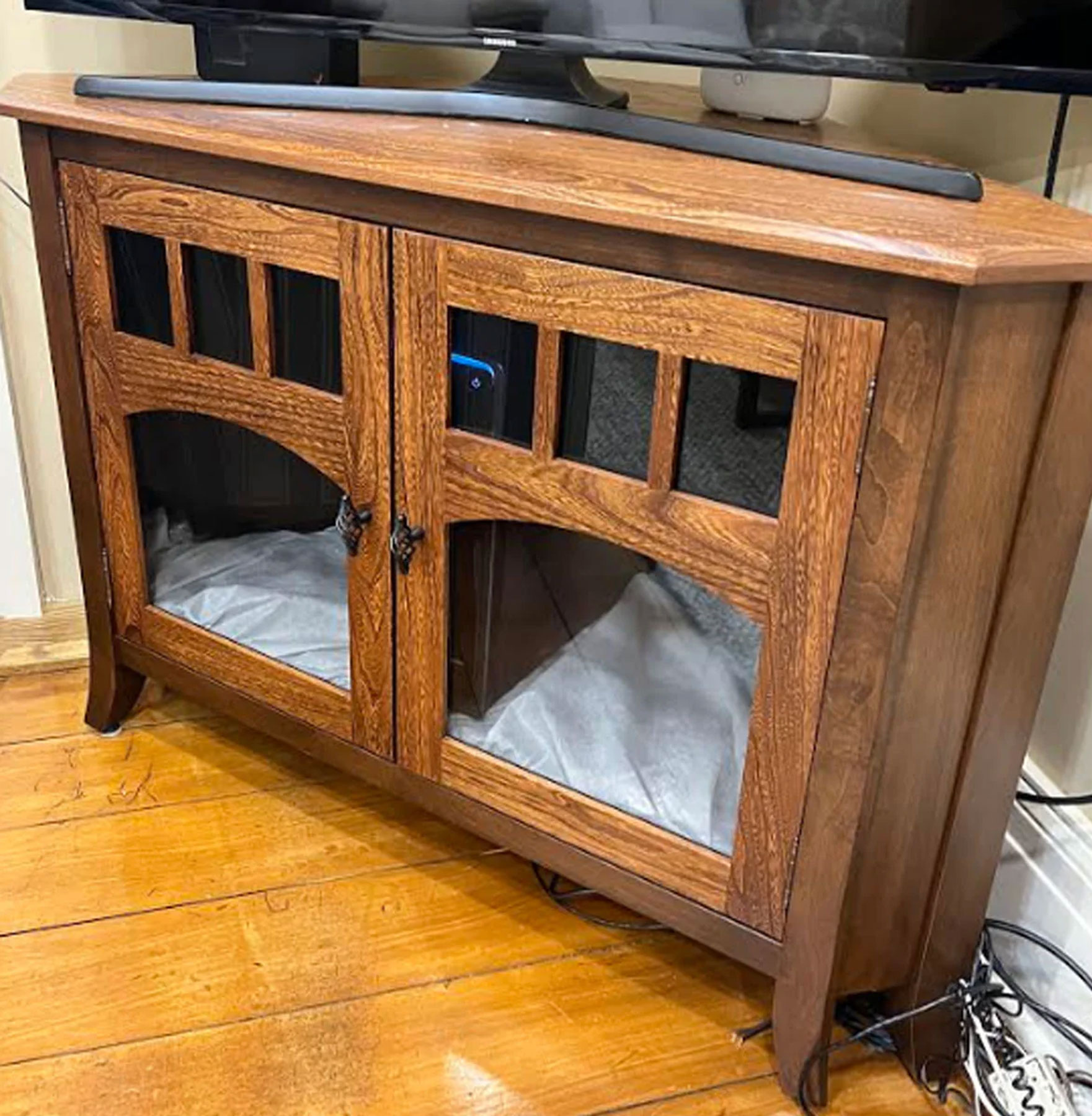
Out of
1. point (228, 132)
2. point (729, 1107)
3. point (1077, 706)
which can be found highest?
point (228, 132)

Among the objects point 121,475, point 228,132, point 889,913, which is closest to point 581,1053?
point 889,913

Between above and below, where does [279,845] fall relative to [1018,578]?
below

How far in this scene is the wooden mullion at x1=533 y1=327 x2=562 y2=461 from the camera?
0.95m

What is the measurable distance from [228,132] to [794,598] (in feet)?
2.03

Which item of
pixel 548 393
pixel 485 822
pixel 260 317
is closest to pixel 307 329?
pixel 260 317

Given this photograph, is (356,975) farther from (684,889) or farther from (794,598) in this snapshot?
(794,598)

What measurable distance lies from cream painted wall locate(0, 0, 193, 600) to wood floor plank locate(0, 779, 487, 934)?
1.58ft

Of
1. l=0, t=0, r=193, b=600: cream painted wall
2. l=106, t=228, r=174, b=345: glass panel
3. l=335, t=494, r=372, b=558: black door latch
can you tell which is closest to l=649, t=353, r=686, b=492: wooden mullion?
l=335, t=494, r=372, b=558: black door latch

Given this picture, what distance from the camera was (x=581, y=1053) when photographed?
1127 millimetres

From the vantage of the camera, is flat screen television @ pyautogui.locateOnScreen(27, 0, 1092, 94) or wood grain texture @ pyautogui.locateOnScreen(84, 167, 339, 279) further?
wood grain texture @ pyautogui.locateOnScreen(84, 167, 339, 279)

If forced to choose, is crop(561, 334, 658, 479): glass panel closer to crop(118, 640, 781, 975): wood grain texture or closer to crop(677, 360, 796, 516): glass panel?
crop(677, 360, 796, 516): glass panel

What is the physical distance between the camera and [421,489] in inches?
42.6

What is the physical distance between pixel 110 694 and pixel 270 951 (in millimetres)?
423

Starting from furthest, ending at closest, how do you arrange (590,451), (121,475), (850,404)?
1. (121,475)
2. (590,451)
3. (850,404)
